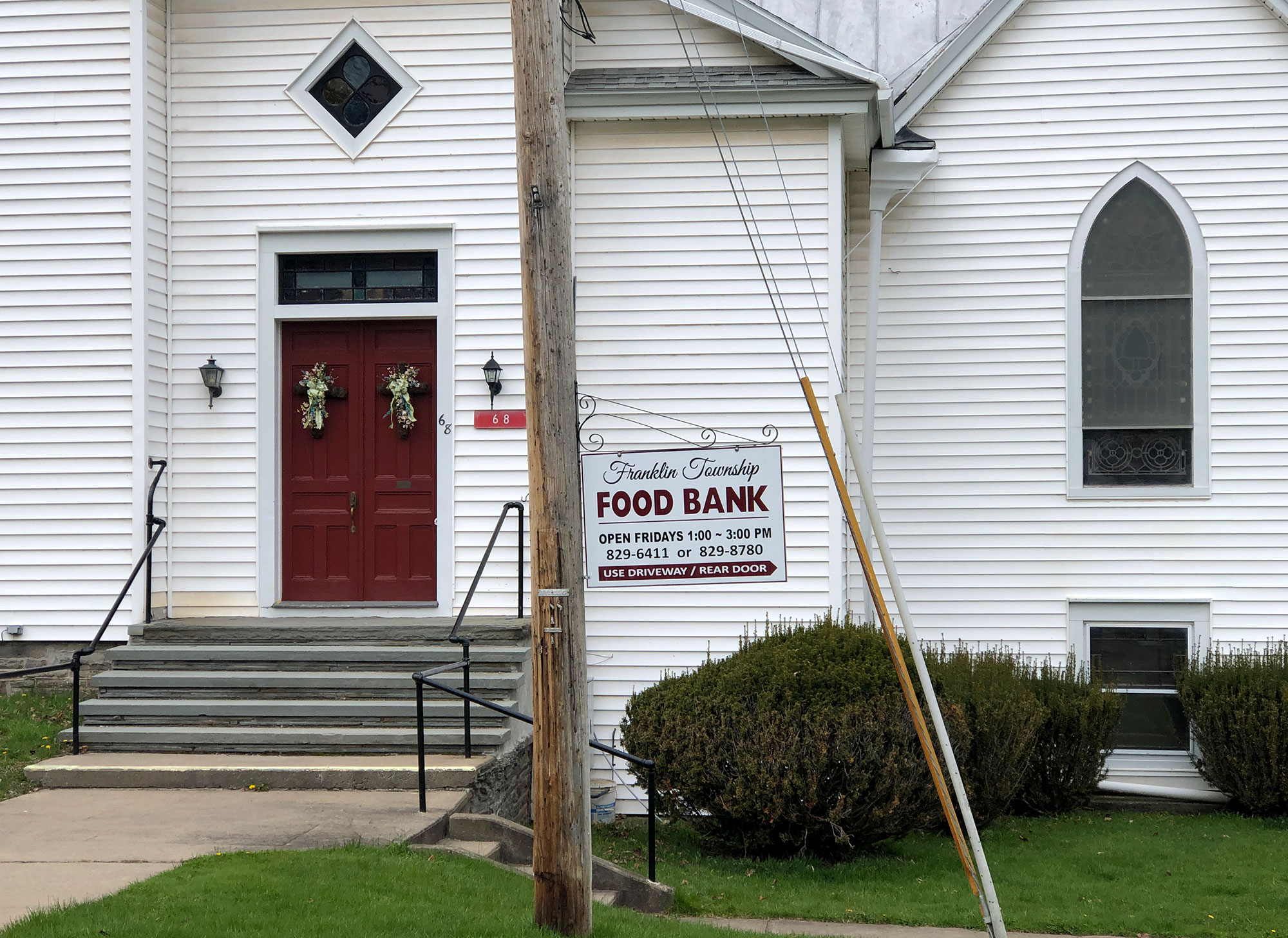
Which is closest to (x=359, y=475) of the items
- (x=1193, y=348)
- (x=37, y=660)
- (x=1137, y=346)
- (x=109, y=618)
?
(x=109, y=618)

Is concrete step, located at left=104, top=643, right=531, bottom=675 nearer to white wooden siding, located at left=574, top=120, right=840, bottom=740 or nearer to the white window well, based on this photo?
white wooden siding, located at left=574, top=120, right=840, bottom=740

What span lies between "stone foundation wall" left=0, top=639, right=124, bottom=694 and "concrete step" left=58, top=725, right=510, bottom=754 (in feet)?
4.59

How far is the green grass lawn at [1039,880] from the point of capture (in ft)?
24.5

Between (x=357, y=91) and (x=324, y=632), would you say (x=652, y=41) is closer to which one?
(x=357, y=91)

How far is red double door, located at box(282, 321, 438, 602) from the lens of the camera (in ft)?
34.9

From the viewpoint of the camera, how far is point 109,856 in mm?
6547

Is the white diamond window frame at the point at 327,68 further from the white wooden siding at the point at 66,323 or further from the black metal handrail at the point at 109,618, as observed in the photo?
the black metal handrail at the point at 109,618

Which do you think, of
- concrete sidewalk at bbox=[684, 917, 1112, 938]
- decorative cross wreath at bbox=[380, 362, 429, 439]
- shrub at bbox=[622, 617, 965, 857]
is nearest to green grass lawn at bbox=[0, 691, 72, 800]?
decorative cross wreath at bbox=[380, 362, 429, 439]

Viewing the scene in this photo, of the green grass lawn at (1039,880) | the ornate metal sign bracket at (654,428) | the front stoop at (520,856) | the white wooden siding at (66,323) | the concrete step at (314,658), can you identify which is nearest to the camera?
the front stoop at (520,856)

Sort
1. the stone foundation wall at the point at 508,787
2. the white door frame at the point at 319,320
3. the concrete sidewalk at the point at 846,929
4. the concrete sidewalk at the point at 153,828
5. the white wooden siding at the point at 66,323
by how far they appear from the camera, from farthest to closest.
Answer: the white door frame at the point at 319,320 → the white wooden siding at the point at 66,323 → the stone foundation wall at the point at 508,787 → the concrete sidewalk at the point at 846,929 → the concrete sidewalk at the point at 153,828

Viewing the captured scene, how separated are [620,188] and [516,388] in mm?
1970

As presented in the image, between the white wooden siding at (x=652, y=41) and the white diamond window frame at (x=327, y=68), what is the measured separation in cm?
156

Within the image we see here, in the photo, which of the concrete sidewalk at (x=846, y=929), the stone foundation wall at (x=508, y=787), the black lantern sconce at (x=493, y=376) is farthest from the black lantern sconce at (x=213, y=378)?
the concrete sidewalk at (x=846, y=929)

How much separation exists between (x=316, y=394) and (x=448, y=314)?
1299 millimetres
